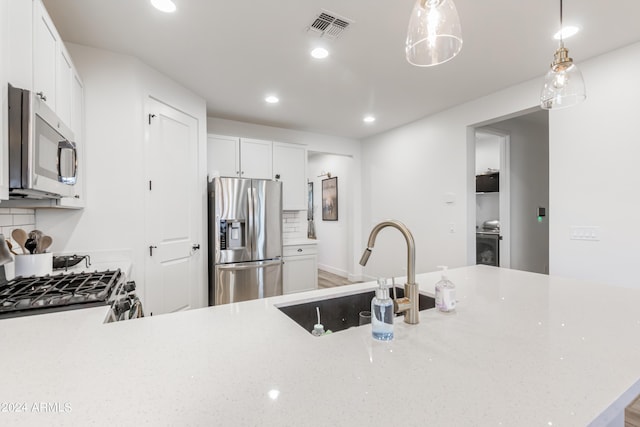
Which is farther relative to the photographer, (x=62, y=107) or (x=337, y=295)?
(x=62, y=107)

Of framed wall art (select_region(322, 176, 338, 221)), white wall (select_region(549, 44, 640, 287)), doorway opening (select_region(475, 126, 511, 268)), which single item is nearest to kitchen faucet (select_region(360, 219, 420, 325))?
white wall (select_region(549, 44, 640, 287))

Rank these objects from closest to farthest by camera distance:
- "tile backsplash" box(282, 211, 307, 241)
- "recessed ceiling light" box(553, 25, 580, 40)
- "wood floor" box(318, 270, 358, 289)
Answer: "recessed ceiling light" box(553, 25, 580, 40)
"tile backsplash" box(282, 211, 307, 241)
"wood floor" box(318, 270, 358, 289)

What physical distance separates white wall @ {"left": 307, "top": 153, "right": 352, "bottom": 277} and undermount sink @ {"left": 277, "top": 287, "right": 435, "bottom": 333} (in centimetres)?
365

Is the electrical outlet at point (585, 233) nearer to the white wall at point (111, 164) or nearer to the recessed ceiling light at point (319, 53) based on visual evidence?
the recessed ceiling light at point (319, 53)

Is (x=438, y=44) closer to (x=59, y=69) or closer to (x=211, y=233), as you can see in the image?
(x=59, y=69)

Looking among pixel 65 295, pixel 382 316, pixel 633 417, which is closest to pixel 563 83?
pixel 382 316

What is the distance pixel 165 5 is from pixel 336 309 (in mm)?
2012

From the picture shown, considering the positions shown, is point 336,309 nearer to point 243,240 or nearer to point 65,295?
point 65,295

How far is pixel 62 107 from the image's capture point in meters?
1.71

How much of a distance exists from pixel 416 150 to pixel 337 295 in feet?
10.6

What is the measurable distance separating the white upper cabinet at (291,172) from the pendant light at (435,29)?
294 centimetres

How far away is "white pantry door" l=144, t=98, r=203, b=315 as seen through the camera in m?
2.46

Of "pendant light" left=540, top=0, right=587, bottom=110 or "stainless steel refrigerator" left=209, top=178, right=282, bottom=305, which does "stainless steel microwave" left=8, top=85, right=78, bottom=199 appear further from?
"pendant light" left=540, top=0, right=587, bottom=110

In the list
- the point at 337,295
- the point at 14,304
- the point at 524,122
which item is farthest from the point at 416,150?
the point at 14,304
